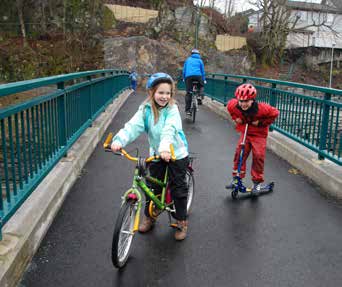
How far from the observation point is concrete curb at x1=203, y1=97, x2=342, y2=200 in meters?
5.00

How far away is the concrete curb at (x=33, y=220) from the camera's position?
282 centimetres

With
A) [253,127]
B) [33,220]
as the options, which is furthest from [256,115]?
[33,220]

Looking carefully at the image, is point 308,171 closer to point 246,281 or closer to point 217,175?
point 217,175

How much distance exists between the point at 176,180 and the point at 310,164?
9.49 feet

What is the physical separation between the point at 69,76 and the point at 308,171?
3630mm

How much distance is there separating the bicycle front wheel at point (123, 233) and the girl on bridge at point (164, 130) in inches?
18.3

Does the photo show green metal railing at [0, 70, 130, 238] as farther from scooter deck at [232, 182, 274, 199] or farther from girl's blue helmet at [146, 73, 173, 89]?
scooter deck at [232, 182, 274, 199]

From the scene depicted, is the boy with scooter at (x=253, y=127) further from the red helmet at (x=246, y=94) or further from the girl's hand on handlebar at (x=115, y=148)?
the girl's hand on handlebar at (x=115, y=148)

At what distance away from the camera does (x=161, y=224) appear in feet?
13.4

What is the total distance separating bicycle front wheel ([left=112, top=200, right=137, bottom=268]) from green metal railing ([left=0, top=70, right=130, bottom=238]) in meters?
0.87

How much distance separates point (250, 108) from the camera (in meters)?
4.78

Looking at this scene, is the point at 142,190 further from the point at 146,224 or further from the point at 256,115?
the point at 256,115

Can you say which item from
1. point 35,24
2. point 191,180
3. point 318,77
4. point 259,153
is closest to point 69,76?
point 191,180

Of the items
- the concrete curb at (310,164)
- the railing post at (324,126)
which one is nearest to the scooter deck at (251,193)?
the concrete curb at (310,164)
